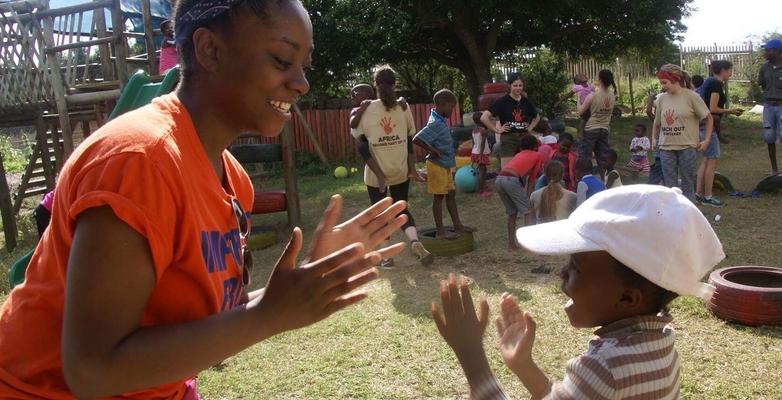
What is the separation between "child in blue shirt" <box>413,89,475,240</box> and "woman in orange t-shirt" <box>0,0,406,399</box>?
5657 millimetres

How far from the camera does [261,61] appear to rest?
1.45 meters

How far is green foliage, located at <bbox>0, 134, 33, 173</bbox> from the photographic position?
2205 centimetres

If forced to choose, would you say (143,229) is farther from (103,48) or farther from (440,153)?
(103,48)

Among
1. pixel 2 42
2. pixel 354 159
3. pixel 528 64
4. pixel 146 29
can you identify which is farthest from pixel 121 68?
pixel 528 64

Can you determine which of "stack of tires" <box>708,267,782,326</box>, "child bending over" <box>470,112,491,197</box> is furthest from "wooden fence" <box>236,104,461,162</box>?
"stack of tires" <box>708,267,782,326</box>

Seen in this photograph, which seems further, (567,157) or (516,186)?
(567,157)

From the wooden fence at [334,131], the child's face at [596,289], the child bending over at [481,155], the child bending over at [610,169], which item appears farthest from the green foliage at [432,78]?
the child's face at [596,289]

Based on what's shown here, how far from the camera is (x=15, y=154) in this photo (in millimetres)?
23672

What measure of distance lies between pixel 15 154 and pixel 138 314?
85.5 ft

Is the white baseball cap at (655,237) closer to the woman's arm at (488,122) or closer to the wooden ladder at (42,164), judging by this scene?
the woman's arm at (488,122)

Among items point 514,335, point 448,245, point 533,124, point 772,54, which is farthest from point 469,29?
point 514,335

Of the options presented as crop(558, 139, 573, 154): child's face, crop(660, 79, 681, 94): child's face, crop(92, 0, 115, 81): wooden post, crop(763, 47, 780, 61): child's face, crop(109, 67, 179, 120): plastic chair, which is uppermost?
crop(92, 0, 115, 81): wooden post

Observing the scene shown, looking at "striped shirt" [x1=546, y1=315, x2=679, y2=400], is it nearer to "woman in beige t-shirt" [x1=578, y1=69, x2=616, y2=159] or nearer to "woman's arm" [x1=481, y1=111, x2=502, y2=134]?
"woman's arm" [x1=481, y1=111, x2=502, y2=134]

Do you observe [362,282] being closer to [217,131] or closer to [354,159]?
[217,131]
